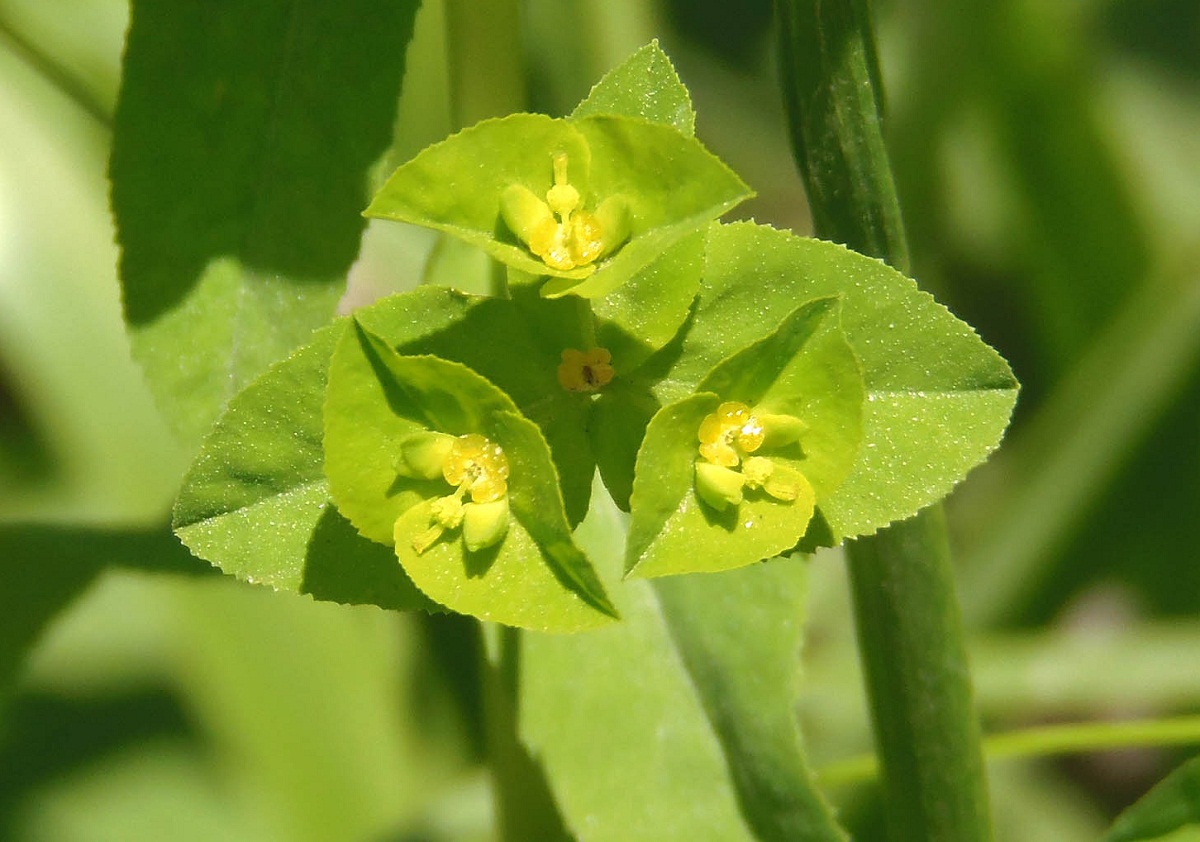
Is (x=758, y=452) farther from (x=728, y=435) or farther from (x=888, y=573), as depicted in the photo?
(x=888, y=573)

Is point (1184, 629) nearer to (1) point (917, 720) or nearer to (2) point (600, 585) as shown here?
(1) point (917, 720)

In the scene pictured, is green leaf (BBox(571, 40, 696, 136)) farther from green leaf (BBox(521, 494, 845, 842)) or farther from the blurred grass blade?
the blurred grass blade

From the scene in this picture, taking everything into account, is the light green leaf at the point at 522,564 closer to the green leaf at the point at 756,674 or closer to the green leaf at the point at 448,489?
the green leaf at the point at 448,489

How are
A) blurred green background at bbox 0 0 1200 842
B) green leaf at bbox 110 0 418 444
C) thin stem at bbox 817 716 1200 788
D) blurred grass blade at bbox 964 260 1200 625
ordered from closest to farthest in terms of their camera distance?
green leaf at bbox 110 0 418 444
thin stem at bbox 817 716 1200 788
blurred green background at bbox 0 0 1200 842
blurred grass blade at bbox 964 260 1200 625

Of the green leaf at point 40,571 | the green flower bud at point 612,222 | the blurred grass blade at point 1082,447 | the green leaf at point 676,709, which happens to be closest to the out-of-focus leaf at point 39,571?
the green leaf at point 40,571

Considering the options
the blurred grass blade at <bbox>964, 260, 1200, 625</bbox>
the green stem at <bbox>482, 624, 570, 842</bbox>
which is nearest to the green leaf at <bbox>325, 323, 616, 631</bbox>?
the green stem at <bbox>482, 624, 570, 842</bbox>

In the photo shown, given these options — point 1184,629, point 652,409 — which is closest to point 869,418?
point 652,409
